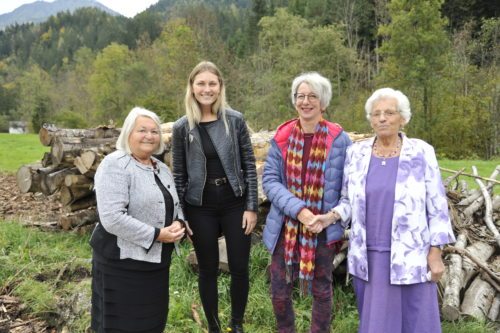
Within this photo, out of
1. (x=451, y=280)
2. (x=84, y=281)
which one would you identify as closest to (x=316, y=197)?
(x=451, y=280)

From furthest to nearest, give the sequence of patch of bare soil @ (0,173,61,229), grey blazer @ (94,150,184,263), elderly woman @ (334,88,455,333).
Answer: patch of bare soil @ (0,173,61,229), elderly woman @ (334,88,455,333), grey blazer @ (94,150,184,263)

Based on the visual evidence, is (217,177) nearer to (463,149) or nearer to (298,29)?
(463,149)

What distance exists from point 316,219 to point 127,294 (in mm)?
1351

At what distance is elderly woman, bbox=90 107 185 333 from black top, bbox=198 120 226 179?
17.0 inches

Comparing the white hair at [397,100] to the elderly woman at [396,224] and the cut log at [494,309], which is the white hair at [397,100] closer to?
the elderly woman at [396,224]

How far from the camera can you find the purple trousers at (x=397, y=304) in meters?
2.73

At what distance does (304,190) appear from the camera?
3.03m

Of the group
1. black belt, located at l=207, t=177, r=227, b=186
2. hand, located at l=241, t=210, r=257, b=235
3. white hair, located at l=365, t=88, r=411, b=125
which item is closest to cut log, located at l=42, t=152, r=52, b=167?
black belt, located at l=207, t=177, r=227, b=186

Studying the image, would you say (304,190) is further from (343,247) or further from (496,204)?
(496,204)

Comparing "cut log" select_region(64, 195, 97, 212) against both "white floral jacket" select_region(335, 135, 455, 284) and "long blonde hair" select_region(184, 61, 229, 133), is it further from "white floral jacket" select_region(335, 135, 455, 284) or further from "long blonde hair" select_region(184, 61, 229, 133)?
"white floral jacket" select_region(335, 135, 455, 284)

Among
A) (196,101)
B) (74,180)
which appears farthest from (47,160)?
(196,101)

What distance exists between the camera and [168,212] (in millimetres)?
2807

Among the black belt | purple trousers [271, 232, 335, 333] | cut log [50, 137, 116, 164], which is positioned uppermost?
cut log [50, 137, 116, 164]

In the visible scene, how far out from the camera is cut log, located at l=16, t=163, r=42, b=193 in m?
6.37
